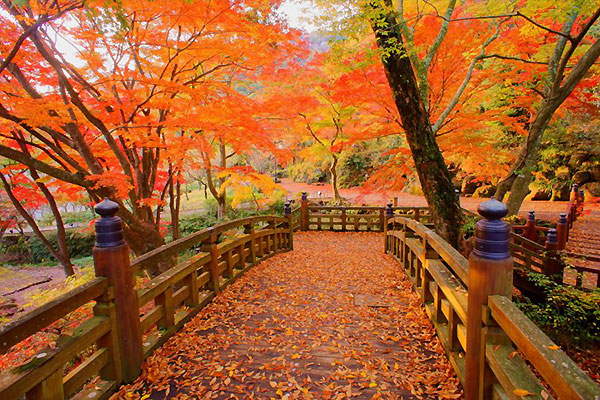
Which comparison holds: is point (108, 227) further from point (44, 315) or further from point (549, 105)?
point (549, 105)

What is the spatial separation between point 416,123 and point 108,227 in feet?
15.2

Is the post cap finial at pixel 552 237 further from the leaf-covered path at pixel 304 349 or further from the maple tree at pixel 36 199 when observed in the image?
the maple tree at pixel 36 199

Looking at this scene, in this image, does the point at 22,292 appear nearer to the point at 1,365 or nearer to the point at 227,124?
the point at 1,365

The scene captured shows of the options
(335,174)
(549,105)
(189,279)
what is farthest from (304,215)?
(189,279)

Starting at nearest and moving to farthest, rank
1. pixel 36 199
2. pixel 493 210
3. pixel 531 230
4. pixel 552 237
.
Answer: pixel 493 210 < pixel 552 237 < pixel 531 230 < pixel 36 199

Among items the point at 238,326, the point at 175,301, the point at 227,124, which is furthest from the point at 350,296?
the point at 227,124

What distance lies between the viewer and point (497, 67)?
8336mm

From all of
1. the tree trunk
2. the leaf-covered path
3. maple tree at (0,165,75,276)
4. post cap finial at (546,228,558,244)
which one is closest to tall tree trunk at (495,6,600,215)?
post cap finial at (546,228,558,244)

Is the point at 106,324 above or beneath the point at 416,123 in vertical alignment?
beneath

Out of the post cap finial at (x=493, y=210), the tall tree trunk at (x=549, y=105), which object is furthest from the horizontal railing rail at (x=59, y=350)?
the tall tree trunk at (x=549, y=105)

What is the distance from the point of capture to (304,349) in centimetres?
332

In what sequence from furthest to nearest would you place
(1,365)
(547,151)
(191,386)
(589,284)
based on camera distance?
(547,151) → (589,284) → (1,365) → (191,386)

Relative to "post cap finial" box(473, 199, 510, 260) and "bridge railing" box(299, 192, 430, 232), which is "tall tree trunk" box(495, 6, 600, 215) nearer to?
"post cap finial" box(473, 199, 510, 260)

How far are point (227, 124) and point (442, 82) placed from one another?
5.35m
